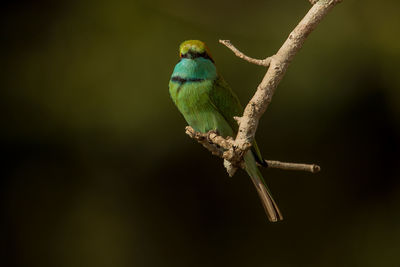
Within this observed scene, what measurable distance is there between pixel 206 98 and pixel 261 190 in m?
0.49

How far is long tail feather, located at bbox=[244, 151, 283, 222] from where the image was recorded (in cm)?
254

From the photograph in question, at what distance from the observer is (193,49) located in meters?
2.58

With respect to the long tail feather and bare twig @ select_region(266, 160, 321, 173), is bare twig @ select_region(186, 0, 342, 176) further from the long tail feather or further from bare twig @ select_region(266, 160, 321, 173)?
the long tail feather

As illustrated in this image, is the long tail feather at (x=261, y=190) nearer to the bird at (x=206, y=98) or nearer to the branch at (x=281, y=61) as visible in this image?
the bird at (x=206, y=98)

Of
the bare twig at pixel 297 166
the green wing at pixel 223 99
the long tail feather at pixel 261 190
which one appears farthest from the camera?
the green wing at pixel 223 99

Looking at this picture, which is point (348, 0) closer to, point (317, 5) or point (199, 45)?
point (199, 45)

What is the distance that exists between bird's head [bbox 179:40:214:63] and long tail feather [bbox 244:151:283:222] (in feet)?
1.50

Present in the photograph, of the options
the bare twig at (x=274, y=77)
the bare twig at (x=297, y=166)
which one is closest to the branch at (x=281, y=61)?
the bare twig at (x=274, y=77)

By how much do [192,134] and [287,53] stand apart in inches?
15.7

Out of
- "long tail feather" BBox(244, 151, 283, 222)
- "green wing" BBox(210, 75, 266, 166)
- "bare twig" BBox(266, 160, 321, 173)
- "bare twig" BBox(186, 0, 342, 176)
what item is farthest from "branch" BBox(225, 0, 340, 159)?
"green wing" BBox(210, 75, 266, 166)

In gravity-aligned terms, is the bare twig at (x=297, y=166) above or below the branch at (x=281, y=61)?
below

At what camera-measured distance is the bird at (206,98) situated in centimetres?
264

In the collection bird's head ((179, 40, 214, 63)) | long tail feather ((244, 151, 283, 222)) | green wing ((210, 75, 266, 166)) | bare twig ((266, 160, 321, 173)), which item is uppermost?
bird's head ((179, 40, 214, 63))

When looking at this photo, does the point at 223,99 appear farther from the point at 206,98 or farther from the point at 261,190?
the point at 261,190
